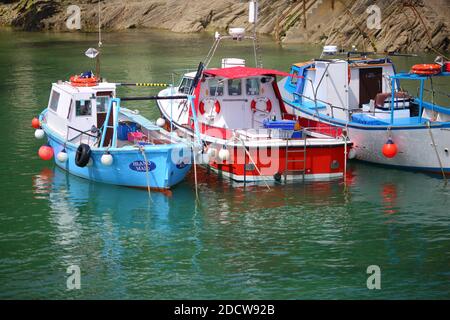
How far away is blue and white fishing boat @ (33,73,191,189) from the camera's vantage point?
91.4 ft

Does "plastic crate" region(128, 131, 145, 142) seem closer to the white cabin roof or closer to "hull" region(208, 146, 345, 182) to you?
the white cabin roof

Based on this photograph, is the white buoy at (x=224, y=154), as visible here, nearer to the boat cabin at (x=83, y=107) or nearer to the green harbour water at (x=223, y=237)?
the green harbour water at (x=223, y=237)

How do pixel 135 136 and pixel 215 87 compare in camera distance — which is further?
pixel 215 87

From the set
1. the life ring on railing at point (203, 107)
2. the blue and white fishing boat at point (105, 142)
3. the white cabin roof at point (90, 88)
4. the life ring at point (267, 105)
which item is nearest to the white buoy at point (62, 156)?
the blue and white fishing boat at point (105, 142)

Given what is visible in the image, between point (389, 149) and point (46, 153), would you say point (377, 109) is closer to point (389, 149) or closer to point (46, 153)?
point (389, 149)

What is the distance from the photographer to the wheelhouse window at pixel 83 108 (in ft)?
99.5

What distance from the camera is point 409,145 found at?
30.5 meters

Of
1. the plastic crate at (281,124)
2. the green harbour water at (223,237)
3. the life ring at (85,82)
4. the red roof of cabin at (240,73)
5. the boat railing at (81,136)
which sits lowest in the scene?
the green harbour water at (223,237)

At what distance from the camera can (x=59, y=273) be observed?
72.0 ft

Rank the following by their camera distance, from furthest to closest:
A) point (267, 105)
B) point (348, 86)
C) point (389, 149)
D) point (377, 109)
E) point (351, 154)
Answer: point (348, 86) < point (377, 109) < point (267, 105) < point (351, 154) < point (389, 149)

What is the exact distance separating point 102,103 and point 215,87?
4.14m

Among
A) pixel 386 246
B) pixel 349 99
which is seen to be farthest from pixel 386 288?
pixel 349 99

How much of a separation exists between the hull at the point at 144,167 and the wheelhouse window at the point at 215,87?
14.9 feet

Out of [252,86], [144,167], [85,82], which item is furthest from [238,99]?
[144,167]
